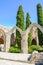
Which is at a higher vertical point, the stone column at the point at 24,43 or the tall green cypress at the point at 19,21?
the tall green cypress at the point at 19,21

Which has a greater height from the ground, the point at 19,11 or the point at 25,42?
the point at 19,11

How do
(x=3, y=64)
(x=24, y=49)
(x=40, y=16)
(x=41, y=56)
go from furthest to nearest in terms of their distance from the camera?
1. (x=40, y=16)
2. (x=24, y=49)
3. (x=41, y=56)
4. (x=3, y=64)

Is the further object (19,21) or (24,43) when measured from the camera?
(19,21)

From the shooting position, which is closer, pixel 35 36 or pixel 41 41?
pixel 41 41

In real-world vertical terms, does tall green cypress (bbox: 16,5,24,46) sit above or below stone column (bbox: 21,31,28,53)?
above

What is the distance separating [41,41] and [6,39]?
22.6 feet

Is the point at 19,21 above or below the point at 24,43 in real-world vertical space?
above

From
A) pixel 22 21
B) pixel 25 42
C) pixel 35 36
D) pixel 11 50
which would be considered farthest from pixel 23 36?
pixel 35 36

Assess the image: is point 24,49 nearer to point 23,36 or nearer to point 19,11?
point 23,36

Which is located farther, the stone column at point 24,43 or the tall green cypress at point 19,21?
the tall green cypress at point 19,21

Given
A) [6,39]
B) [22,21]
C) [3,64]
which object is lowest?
[3,64]

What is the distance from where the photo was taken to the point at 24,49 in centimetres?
2220

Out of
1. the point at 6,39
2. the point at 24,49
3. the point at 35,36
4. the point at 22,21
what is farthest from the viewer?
the point at 35,36

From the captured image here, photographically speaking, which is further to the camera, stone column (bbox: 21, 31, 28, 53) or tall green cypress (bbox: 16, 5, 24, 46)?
tall green cypress (bbox: 16, 5, 24, 46)
